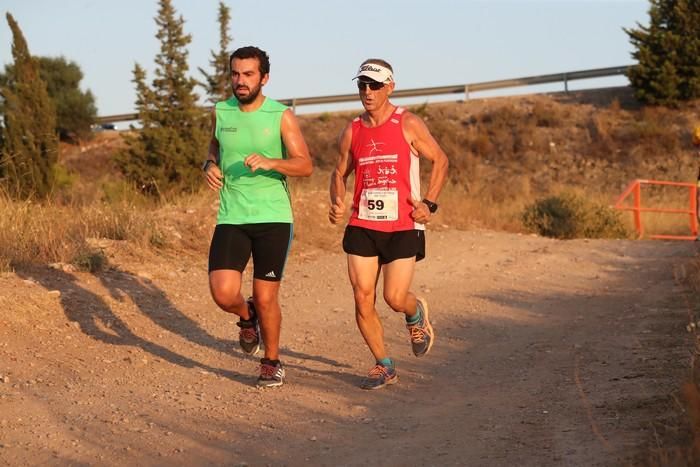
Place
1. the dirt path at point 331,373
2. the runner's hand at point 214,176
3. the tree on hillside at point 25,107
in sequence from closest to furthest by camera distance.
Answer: the dirt path at point 331,373 < the runner's hand at point 214,176 < the tree on hillside at point 25,107

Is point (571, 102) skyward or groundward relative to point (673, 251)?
skyward

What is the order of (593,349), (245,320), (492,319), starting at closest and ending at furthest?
(245,320) → (593,349) → (492,319)

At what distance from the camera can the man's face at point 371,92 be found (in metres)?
7.25

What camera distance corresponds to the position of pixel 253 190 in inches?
291

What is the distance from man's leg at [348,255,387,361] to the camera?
7.36m

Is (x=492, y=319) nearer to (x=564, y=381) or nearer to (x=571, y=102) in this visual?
(x=564, y=381)

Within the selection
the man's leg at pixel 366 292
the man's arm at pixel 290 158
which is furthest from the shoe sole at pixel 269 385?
the man's arm at pixel 290 158

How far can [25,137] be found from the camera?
2291 cm

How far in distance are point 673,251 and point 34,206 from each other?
9132 millimetres

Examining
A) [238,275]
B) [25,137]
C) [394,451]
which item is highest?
[25,137]

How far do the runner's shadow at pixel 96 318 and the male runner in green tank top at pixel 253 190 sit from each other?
0.85m

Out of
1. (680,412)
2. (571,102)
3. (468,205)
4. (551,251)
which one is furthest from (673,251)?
(571,102)

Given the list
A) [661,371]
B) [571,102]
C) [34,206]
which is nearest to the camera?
[661,371]

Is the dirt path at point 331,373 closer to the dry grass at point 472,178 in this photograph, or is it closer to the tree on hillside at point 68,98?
the dry grass at point 472,178
